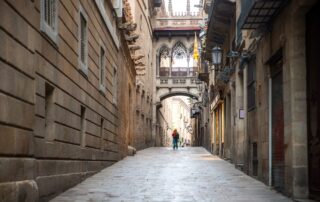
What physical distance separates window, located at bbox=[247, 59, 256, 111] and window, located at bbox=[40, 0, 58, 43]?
7249 mm

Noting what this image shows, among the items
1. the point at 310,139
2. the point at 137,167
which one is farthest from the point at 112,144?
the point at 310,139

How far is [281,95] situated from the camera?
13148 mm

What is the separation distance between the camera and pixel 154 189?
44.8ft

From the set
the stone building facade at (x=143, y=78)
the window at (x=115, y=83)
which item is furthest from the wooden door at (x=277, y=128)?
the stone building facade at (x=143, y=78)

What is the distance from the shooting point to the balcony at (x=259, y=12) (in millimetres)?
12133

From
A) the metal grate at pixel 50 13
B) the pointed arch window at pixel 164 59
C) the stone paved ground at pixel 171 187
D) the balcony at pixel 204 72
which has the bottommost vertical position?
the stone paved ground at pixel 171 187

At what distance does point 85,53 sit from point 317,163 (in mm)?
7940

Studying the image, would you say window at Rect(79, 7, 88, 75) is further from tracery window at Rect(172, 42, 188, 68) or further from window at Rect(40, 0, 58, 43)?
tracery window at Rect(172, 42, 188, 68)

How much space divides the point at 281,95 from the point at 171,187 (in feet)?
11.5

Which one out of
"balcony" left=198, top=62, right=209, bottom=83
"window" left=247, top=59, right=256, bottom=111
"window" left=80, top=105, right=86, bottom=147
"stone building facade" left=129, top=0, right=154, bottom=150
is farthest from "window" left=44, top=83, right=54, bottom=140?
"balcony" left=198, top=62, right=209, bottom=83

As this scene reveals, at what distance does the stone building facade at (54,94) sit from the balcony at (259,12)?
4135mm

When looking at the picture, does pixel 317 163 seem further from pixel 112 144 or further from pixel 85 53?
pixel 112 144

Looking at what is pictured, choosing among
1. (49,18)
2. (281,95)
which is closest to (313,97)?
(281,95)

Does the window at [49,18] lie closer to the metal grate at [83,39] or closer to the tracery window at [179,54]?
the metal grate at [83,39]
